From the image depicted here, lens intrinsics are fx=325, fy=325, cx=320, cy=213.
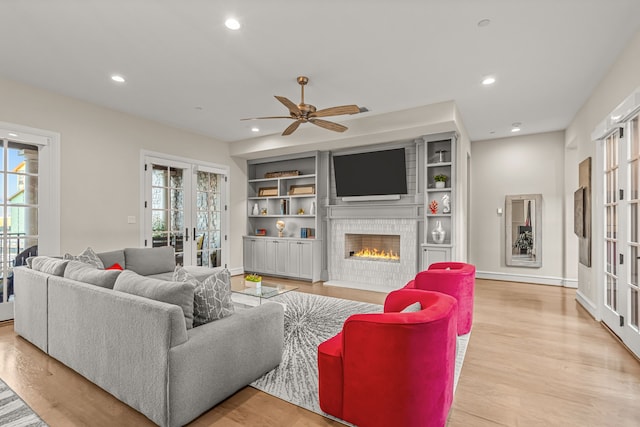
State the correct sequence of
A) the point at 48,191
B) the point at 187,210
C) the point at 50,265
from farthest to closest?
the point at 187,210 → the point at 48,191 → the point at 50,265

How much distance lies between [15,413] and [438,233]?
504 centimetres

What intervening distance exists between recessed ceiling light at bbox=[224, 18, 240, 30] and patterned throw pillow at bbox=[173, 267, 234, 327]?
203 centimetres

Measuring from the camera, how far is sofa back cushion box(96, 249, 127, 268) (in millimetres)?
4273

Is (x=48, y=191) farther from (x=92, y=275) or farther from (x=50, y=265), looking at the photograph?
(x=92, y=275)

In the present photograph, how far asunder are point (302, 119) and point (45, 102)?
11.1ft

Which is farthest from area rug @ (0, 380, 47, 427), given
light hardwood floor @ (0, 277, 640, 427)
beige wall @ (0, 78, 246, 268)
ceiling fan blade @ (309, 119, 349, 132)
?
ceiling fan blade @ (309, 119, 349, 132)

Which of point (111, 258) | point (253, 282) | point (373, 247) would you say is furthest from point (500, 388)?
point (111, 258)

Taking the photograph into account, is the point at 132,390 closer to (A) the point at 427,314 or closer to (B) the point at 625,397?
(A) the point at 427,314

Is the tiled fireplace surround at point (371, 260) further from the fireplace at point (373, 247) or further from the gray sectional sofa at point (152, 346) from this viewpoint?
the gray sectional sofa at point (152, 346)

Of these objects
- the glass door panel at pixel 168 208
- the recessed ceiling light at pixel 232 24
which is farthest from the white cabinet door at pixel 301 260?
the recessed ceiling light at pixel 232 24

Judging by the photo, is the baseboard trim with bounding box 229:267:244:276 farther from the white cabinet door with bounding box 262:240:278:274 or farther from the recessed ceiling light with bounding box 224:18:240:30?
the recessed ceiling light with bounding box 224:18:240:30

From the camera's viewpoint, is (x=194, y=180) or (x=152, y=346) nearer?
(x=152, y=346)

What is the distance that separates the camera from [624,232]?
319 cm

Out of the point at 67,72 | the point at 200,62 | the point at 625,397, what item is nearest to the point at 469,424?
the point at 625,397
